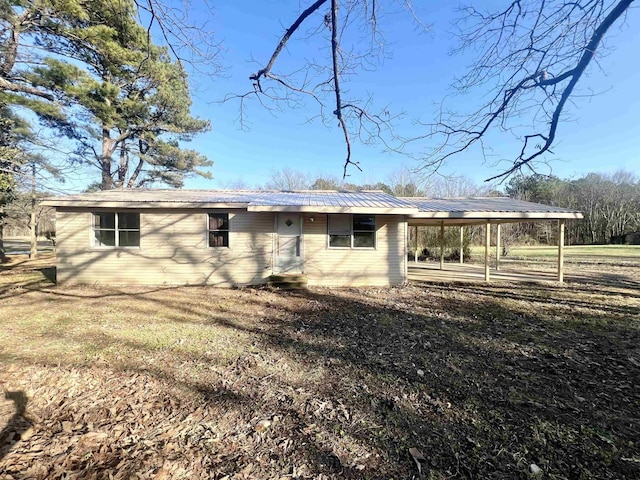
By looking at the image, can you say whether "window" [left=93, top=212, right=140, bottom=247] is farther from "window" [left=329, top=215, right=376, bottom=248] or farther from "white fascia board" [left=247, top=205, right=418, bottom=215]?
"window" [left=329, top=215, right=376, bottom=248]

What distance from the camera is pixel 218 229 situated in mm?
9820

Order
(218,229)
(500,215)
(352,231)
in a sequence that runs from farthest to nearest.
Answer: (352,231) < (218,229) < (500,215)

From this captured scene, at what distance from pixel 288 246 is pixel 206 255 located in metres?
2.79

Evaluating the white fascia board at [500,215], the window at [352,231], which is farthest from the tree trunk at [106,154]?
the white fascia board at [500,215]

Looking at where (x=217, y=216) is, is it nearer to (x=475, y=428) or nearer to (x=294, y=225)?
(x=294, y=225)

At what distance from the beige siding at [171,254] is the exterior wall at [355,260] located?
1449 millimetres

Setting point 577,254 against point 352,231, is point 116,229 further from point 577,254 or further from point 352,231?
point 577,254

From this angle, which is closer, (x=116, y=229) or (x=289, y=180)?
(x=116, y=229)

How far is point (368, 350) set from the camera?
473cm

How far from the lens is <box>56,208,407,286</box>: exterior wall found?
374 inches

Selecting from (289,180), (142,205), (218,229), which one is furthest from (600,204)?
(142,205)

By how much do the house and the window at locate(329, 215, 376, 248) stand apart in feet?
0.11

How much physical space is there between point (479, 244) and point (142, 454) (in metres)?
27.4

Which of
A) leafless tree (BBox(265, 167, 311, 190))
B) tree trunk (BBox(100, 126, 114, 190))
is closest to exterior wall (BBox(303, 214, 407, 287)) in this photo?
tree trunk (BBox(100, 126, 114, 190))
